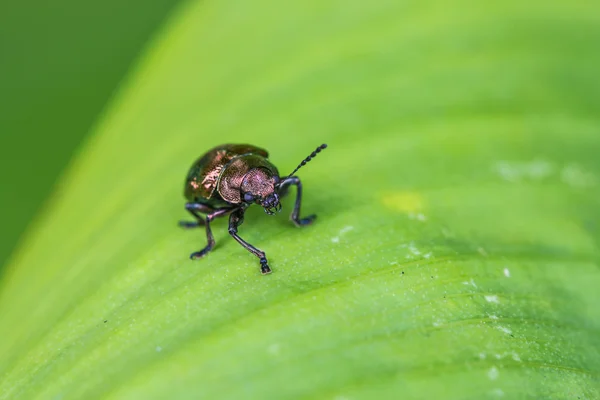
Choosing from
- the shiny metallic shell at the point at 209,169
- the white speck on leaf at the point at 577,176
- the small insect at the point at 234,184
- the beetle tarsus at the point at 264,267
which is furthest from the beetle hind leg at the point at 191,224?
the white speck on leaf at the point at 577,176

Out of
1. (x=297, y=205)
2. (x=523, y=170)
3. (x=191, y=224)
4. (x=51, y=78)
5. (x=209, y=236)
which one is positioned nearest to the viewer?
(x=209, y=236)

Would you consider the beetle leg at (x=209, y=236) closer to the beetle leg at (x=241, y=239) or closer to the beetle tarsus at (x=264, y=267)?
the beetle leg at (x=241, y=239)

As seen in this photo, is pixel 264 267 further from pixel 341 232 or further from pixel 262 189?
pixel 262 189

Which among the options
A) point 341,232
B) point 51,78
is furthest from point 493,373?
point 51,78

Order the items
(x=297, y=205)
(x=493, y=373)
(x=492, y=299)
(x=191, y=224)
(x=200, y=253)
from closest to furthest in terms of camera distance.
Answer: (x=493, y=373)
(x=492, y=299)
(x=200, y=253)
(x=297, y=205)
(x=191, y=224)

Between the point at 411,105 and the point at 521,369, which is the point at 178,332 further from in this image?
the point at 411,105

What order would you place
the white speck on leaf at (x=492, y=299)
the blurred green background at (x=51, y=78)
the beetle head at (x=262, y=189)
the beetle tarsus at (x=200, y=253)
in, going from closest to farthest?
the white speck on leaf at (x=492, y=299) → the beetle tarsus at (x=200, y=253) → the beetle head at (x=262, y=189) → the blurred green background at (x=51, y=78)

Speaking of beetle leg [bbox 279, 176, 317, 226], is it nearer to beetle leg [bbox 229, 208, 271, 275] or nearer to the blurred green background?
beetle leg [bbox 229, 208, 271, 275]
